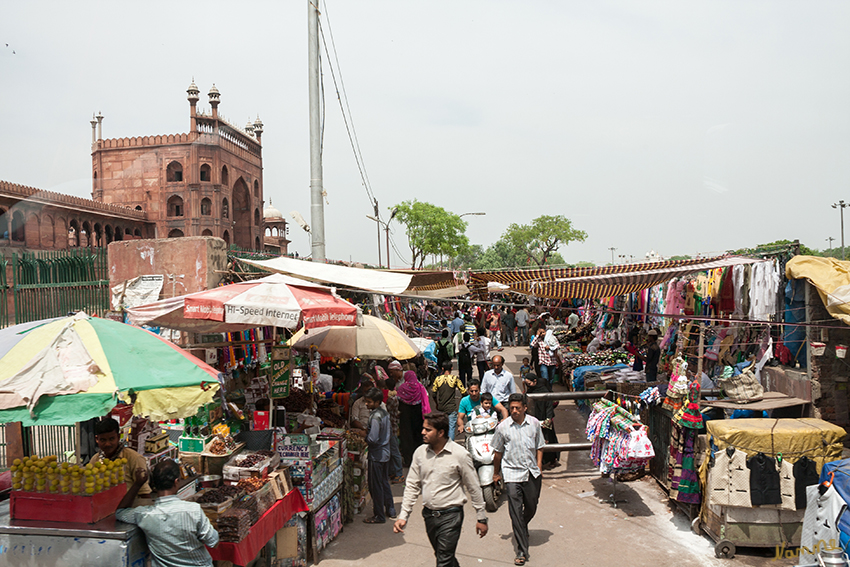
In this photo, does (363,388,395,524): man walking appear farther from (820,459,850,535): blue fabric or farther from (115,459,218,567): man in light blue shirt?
(820,459,850,535): blue fabric

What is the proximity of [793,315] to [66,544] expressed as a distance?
7.93 meters

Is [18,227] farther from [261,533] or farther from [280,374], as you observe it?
[261,533]

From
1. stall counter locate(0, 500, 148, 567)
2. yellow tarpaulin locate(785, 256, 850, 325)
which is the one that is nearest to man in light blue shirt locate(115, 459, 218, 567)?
stall counter locate(0, 500, 148, 567)

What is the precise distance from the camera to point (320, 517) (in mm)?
5906

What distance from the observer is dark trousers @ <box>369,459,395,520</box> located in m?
6.61

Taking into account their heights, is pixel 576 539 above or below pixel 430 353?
below

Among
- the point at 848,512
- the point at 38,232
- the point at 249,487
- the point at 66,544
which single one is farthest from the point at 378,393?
the point at 38,232

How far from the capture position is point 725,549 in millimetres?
5484

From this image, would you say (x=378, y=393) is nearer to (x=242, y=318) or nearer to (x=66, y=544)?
(x=242, y=318)

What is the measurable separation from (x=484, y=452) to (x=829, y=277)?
441 cm

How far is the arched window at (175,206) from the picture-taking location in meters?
51.5

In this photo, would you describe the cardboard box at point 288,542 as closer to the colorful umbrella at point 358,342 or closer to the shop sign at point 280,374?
the shop sign at point 280,374

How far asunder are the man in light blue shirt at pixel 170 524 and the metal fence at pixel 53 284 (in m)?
5.59

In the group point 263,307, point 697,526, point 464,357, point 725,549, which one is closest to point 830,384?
point 697,526
